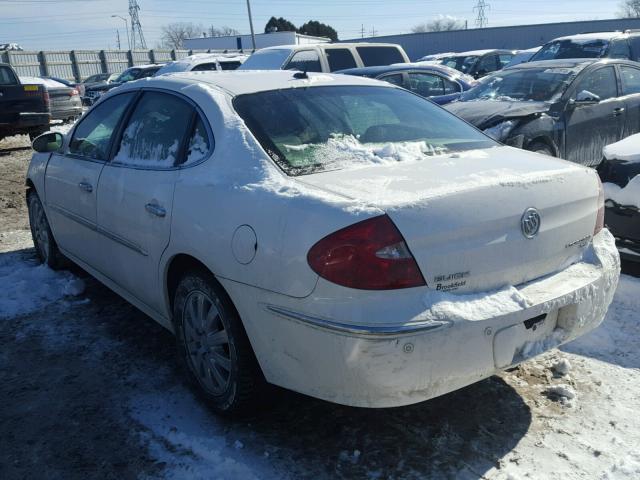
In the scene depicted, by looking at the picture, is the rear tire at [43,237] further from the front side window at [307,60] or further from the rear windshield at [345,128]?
the front side window at [307,60]

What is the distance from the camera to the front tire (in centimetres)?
276

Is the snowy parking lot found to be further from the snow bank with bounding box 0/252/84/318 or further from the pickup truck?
the pickup truck

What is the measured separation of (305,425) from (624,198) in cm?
294

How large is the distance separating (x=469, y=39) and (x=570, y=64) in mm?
41416

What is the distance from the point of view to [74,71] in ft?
114

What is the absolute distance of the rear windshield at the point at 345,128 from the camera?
9.72ft

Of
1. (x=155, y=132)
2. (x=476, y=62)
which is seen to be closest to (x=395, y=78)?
(x=155, y=132)

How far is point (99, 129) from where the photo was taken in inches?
165

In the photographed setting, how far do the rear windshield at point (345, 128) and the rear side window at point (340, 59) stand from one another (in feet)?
28.4

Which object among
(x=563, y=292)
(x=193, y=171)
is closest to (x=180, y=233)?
(x=193, y=171)

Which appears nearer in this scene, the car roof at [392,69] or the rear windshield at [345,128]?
the rear windshield at [345,128]

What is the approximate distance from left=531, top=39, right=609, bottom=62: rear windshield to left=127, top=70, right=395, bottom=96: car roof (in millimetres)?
9635

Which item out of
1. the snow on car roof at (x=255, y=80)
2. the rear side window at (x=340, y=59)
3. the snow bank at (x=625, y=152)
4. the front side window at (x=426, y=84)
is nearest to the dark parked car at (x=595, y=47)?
the front side window at (x=426, y=84)

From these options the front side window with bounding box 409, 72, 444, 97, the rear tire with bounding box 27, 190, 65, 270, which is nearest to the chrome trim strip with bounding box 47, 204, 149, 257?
the rear tire with bounding box 27, 190, 65, 270
